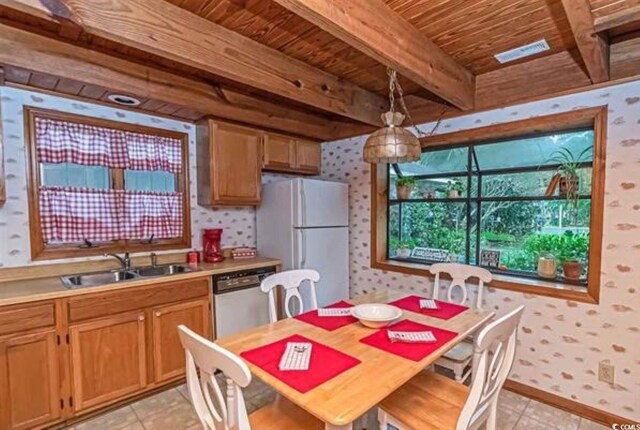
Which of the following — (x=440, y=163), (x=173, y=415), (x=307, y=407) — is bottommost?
(x=173, y=415)

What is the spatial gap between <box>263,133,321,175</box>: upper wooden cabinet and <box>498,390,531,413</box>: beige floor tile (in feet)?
8.80

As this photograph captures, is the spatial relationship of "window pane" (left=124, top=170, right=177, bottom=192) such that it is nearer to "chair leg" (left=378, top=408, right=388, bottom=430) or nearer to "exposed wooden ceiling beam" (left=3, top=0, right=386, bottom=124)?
"exposed wooden ceiling beam" (left=3, top=0, right=386, bottom=124)

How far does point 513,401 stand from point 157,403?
2.54 meters

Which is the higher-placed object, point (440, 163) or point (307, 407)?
point (440, 163)

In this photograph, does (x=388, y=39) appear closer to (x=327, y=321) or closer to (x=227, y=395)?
(x=327, y=321)

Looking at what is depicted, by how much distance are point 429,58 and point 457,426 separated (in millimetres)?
1948

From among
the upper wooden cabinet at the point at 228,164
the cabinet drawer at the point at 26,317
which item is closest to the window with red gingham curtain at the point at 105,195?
the upper wooden cabinet at the point at 228,164

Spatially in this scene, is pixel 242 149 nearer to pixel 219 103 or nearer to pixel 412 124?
pixel 219 103

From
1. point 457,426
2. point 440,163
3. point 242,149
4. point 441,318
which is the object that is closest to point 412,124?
point 440,163

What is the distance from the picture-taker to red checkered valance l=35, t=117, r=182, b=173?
7.87ft

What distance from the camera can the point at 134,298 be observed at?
229cm

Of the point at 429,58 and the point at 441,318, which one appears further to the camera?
the point at 429,58

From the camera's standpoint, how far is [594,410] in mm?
2176

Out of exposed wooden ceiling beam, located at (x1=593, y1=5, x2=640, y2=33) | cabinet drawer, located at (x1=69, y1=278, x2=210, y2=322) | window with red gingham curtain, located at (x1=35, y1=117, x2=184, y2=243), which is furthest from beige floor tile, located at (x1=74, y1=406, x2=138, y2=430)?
exposed wooden ceiling beam, located at (x1=593, y1=5, x2=640, y2=33)
